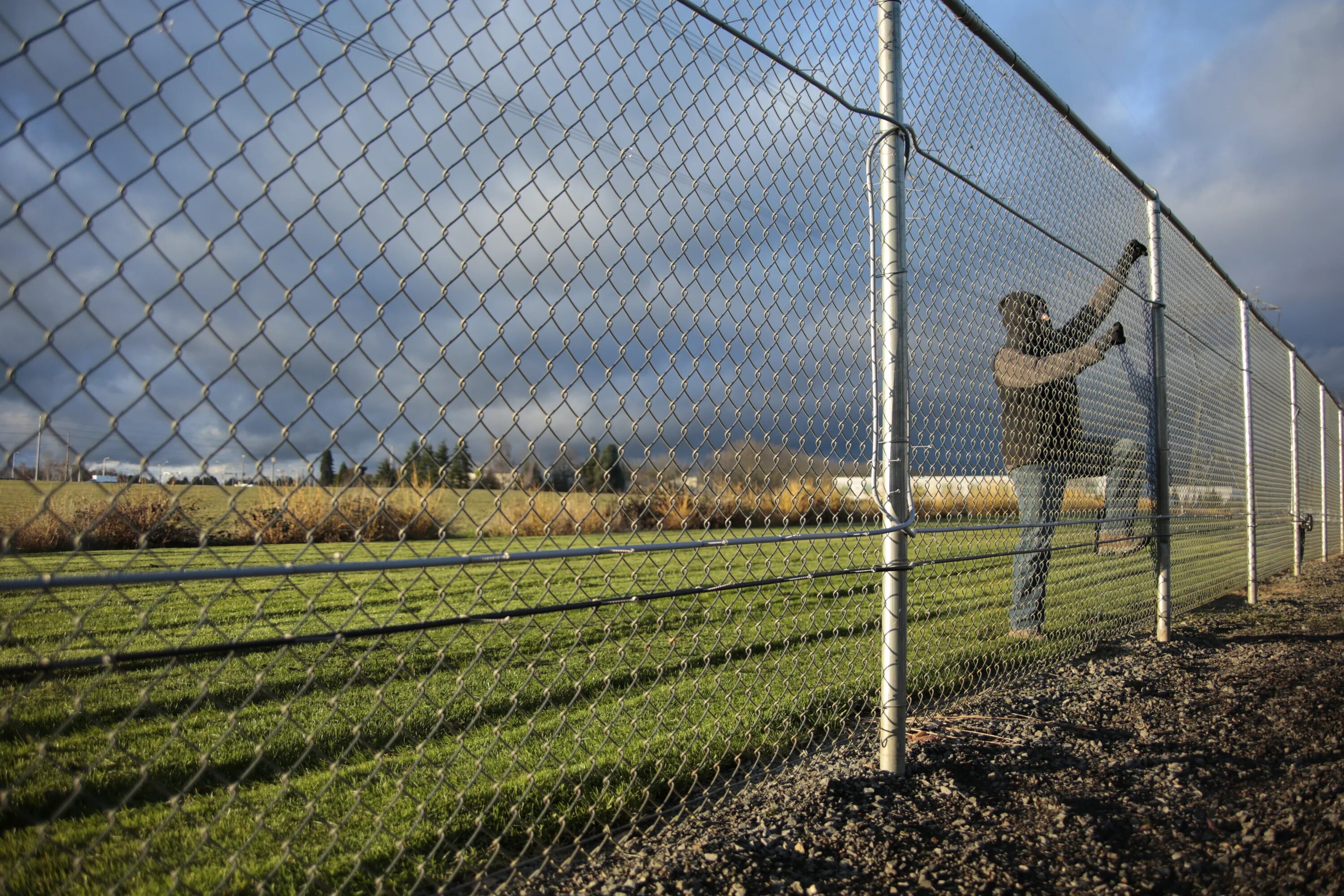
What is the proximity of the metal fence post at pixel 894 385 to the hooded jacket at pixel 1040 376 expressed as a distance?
1.83 meters

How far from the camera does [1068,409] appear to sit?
14.1 feet

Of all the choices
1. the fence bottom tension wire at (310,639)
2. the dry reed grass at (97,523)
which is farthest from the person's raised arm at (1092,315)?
the dry reed grass at (97,523)

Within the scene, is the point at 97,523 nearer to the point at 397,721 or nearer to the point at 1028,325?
the point at 397,721

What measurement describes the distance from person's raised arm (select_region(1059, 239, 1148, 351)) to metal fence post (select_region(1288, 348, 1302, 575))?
20.3 feet

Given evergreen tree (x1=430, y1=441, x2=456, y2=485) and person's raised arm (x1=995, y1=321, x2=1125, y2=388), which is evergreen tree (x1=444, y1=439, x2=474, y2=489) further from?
person's raised arm (x1=995, y1=321, x2=1125, y2=388)

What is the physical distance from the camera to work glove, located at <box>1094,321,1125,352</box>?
4.02m

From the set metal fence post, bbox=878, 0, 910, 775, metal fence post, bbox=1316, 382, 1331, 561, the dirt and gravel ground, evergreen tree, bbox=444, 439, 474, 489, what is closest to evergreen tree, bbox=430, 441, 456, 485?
evergreen tree, bbox=444, 439, 474, 489

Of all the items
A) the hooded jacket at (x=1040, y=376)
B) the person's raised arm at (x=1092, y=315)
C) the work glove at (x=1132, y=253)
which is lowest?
the hooded jacket at (x=1040, y=376)

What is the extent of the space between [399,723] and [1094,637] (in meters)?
4.03

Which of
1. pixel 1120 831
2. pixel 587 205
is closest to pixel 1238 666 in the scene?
pixel 1120 831

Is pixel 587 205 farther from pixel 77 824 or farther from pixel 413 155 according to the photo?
pixel 77 824

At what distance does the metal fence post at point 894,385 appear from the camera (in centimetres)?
241

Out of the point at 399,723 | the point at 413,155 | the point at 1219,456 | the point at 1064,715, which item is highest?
the point at 413,155

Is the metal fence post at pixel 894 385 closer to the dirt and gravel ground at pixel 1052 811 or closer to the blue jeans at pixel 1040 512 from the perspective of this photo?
the dirt and gravel ground at pixel 1052 811
